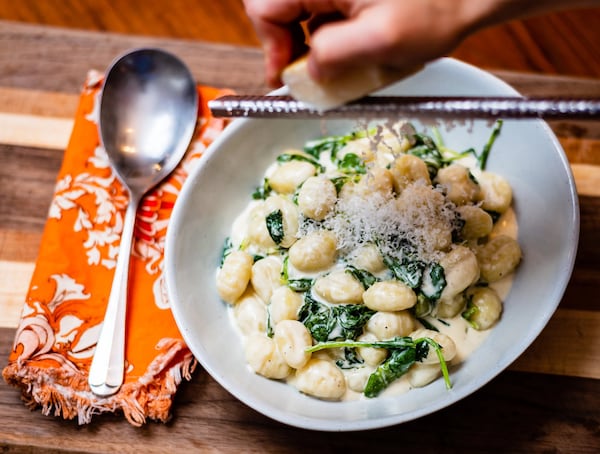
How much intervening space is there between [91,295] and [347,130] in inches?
24.4

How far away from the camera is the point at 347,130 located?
1.34 m

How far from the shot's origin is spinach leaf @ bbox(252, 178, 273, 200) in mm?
1261

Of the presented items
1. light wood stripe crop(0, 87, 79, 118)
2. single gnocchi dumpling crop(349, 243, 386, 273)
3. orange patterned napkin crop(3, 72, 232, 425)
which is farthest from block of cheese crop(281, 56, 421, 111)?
light wood stripe crop(0, 87, 79, 118)

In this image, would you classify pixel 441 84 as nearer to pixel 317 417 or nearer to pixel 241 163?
pixel 241 163

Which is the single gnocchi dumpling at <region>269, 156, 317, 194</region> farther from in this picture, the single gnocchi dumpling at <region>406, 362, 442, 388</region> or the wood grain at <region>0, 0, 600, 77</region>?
the wood grain at <region>0, 0, 600, 77</region>

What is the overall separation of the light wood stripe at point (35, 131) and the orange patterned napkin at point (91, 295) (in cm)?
6

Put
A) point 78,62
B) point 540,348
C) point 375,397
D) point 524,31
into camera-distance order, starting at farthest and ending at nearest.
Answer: point 524,31 → point 78,62 → point 540,348 → point 375,397

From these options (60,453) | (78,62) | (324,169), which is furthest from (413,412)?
(78,62)

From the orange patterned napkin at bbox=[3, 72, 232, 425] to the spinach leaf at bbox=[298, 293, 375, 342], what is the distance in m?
0.25

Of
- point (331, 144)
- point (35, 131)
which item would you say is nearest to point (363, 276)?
point (331, 144)

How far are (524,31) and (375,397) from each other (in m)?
1.18

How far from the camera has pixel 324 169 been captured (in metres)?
1.25

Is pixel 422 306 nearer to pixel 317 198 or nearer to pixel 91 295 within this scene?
pixel 317 198

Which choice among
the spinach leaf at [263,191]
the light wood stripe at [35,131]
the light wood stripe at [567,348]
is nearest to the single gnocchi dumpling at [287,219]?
the spinach leaf at [263,191]
